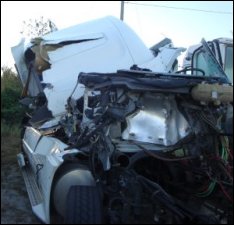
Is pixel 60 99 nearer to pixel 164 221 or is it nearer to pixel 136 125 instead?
pixel 136 125

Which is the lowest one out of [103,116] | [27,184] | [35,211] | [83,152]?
[27,184]

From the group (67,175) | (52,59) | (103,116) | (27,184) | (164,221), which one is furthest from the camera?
(52,59)

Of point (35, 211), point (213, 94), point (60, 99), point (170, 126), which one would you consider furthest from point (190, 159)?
point (60, 99)

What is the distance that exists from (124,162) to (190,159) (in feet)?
2.28

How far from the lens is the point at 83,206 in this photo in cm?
436

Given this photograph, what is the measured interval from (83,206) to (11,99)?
27.3 ft

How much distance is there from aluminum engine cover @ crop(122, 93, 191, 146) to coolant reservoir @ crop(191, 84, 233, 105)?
0.45 m

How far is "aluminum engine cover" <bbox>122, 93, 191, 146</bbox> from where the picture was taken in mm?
5234

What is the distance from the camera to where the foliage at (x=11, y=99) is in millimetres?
9898

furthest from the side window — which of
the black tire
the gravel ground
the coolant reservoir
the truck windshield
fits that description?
the black tire

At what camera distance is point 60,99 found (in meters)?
7.19

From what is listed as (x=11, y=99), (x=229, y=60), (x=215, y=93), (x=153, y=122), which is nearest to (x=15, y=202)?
(x=153, y=122)

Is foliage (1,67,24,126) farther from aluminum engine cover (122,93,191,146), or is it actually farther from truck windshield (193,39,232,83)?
aluminum engine cover (122,93,191,146)

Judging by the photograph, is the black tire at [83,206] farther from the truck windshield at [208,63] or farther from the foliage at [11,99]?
the foliage at [11,99]
